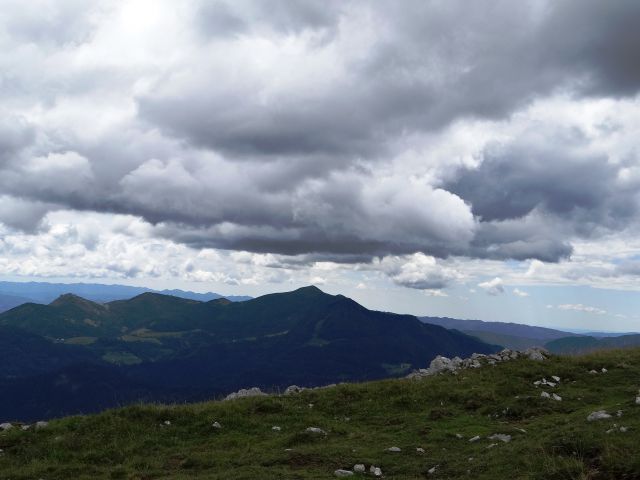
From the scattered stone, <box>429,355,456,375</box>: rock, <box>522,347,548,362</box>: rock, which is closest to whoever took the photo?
the scattered stone

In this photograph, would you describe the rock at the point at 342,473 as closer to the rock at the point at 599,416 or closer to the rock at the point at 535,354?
the rock at the point at 599,416

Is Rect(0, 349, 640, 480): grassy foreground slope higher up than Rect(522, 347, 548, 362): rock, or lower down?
lower down

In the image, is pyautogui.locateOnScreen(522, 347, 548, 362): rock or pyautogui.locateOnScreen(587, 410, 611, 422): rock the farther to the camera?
pyautogui.locateOnScreen(522, 347, 548, 362): rock

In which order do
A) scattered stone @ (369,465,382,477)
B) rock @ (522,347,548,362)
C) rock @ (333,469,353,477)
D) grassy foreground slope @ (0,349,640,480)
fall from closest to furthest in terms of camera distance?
grassy foreground slope @ (0,349,640,480) → rock @ (333,469,353,477) → scattered stone @ (369,465,382,477) → rock @ (522,347,548,362)

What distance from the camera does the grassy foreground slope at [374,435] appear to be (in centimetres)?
1503

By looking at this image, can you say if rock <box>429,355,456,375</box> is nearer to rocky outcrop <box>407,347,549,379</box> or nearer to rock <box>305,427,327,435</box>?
rocky outcrop <box>407,347,549,379</box>

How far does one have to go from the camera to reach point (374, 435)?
858 inches

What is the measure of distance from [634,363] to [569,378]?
19.5 feet

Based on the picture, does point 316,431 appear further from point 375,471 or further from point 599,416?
point 599,416

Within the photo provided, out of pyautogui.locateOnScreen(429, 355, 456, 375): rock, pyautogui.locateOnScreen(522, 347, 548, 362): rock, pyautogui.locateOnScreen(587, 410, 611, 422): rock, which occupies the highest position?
pyautogui.locateOnScreen(522, 347, 548, 362): rock

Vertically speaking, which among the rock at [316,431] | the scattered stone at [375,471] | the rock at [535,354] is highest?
the rock at [535,354]

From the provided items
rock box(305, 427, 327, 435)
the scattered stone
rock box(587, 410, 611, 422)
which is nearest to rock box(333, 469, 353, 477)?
the scattered stone

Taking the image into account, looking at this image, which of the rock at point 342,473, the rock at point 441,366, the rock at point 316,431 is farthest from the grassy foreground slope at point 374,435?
the rock at point 441,366

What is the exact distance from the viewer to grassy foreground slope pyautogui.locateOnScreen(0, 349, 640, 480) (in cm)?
1503
